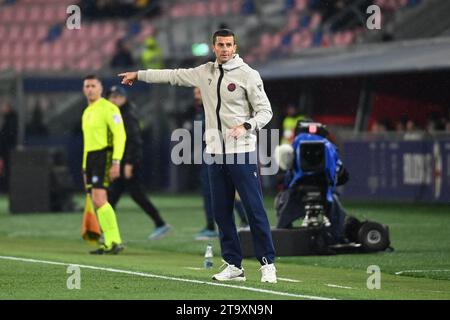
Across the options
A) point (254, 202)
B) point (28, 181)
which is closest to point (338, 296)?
point (254, 202)

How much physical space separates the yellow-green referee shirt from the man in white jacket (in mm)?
4077

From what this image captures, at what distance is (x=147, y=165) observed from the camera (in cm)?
3484

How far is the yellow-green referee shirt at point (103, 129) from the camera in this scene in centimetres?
1577

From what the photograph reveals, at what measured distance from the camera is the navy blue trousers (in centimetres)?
1155

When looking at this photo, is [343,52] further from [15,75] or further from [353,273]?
[353,273]

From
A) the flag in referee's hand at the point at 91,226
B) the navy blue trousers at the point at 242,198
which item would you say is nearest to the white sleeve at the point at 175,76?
the navy blue trousers at the point at 242,198

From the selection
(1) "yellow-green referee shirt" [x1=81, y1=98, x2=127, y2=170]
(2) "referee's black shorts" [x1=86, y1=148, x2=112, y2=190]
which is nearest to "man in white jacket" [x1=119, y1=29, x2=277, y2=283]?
(1) "yellow-green referee shirt" [x1=81, y1=98, x2=127, y2=170]

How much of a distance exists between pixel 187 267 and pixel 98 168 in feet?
8.28

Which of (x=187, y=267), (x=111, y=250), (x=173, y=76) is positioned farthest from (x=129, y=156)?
(x=173, y=76)

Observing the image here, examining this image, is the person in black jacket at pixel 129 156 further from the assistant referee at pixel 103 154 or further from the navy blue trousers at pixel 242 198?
the navy blue trousers at pixel 242 198

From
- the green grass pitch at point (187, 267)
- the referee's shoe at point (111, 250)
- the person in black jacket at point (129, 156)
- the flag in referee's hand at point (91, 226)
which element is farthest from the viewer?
the person in black jacket at point (129, 156)

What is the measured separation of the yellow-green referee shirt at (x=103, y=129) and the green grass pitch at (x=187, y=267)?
4.15 ft

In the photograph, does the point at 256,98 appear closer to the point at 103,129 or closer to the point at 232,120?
the point at 232,120

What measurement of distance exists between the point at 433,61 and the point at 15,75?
973cm
